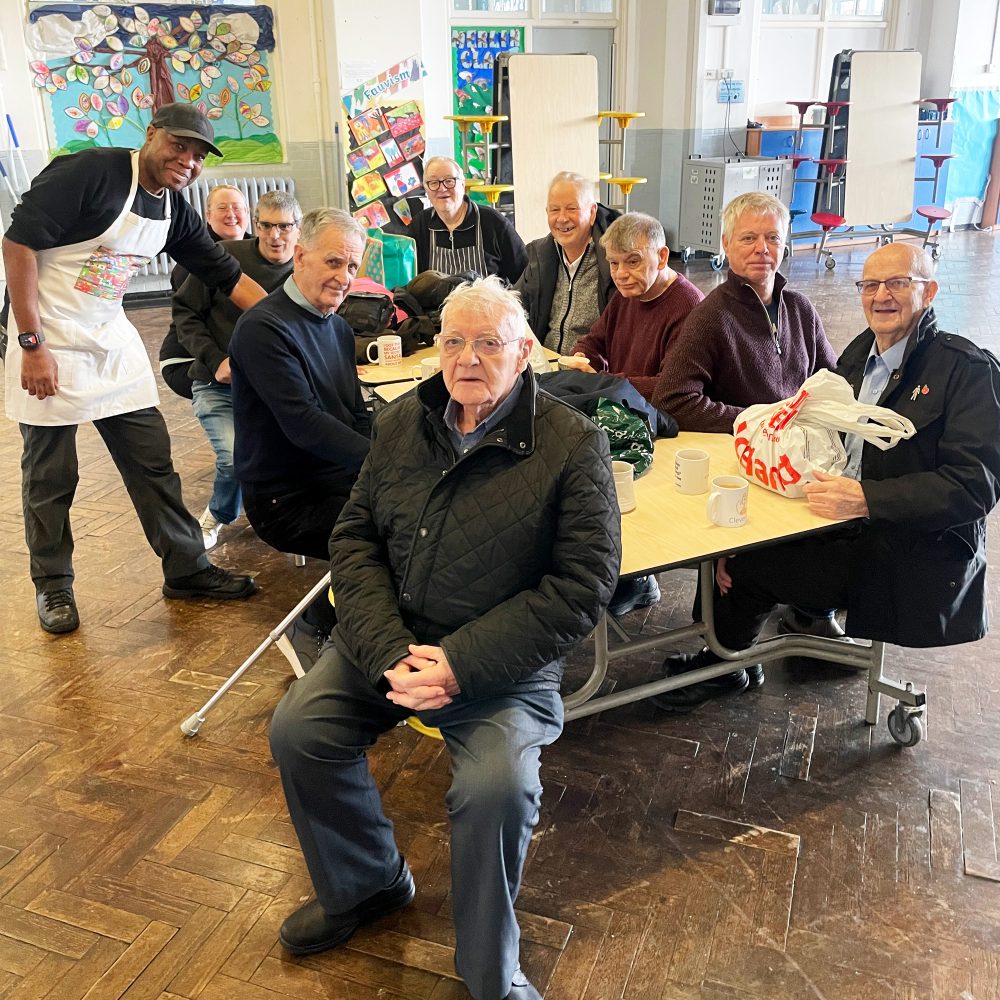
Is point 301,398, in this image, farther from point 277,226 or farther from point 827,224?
point 827,224

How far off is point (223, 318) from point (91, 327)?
0.74 meters

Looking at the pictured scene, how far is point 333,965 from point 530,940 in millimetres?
424

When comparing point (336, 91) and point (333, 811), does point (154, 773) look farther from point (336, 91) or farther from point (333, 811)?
point (336, 91)

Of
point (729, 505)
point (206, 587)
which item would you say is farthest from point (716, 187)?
point (729, 505)

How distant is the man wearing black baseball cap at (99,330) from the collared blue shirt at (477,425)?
1494 millimetres

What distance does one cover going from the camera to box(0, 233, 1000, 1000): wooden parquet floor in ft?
6.83

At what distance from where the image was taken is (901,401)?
248cm

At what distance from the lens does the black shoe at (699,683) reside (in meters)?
2.97

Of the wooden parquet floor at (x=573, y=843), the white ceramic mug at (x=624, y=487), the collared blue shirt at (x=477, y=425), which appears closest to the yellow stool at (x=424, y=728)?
the wooden parquet floor at (x=573, y=843)

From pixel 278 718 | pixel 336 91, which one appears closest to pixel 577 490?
pixel 278 718

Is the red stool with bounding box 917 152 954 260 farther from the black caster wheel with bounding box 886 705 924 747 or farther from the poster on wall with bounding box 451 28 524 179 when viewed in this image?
the black caster wheel with bounding box 886 705 924 747

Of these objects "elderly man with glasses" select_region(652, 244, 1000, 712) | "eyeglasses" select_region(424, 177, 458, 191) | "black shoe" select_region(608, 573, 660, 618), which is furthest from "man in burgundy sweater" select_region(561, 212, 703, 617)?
"eyeglasses" select_region(424, 177, 458, 191)

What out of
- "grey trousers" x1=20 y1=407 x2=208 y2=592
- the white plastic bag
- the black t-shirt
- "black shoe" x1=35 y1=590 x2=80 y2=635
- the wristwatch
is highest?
the black t-shirt

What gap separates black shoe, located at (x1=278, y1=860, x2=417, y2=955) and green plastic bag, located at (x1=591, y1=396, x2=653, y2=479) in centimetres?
119
